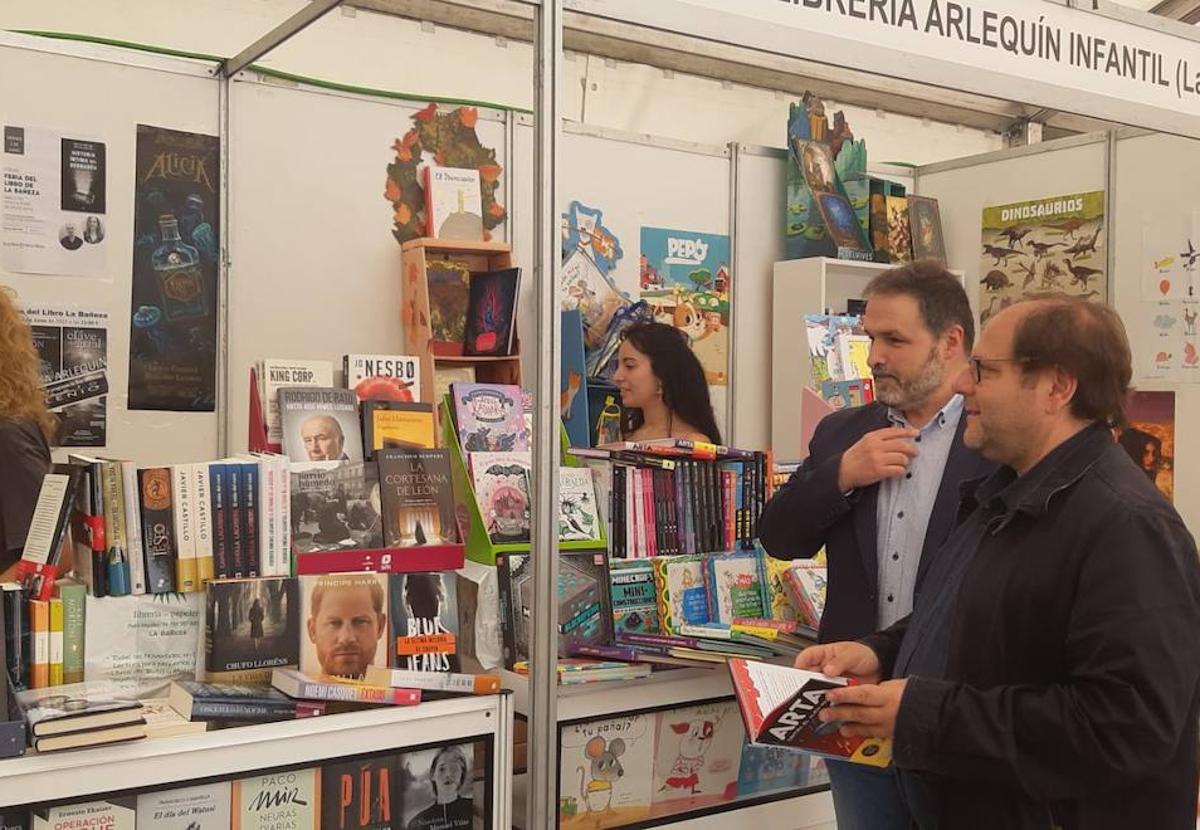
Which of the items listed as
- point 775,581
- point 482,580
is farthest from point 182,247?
point 775,581

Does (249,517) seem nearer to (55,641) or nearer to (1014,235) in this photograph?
(55,641)

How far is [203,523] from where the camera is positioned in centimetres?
236

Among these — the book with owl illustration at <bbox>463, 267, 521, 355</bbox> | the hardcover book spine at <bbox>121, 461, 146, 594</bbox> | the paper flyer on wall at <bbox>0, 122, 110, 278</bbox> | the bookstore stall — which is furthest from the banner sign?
the paper flyer on wall at <bbox>0, 122, 110, 278</bbox>

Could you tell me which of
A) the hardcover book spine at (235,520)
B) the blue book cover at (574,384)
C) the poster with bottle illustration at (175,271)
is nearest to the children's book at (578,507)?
the hardcover book spine at (235,520)

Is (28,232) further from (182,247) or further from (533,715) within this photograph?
(533,715)

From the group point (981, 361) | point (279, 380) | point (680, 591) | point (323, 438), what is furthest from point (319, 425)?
point (981, 361)

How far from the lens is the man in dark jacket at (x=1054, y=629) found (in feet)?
5.17

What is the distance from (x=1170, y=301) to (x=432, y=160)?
333cm

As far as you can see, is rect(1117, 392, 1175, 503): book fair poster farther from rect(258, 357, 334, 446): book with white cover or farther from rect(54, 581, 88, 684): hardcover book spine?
rect(54, 581, 88, 684): hardcover book spine

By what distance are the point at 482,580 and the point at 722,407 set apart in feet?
9.93

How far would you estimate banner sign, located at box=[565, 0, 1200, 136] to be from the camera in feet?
8.08

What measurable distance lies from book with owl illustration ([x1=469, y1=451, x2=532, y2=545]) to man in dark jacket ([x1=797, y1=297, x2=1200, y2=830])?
1.31 metres

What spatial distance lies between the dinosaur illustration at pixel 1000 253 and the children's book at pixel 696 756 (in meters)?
3.80

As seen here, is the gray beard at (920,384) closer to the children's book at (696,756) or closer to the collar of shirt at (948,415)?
the collar of shirt at (948,415)
